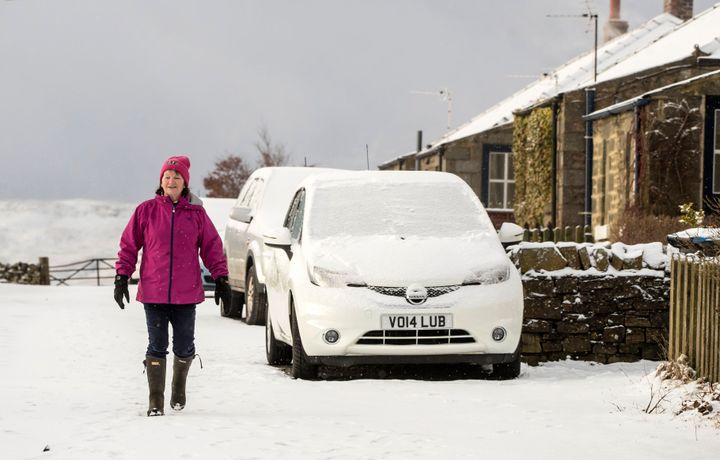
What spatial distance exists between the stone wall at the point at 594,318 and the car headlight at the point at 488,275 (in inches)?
55.3

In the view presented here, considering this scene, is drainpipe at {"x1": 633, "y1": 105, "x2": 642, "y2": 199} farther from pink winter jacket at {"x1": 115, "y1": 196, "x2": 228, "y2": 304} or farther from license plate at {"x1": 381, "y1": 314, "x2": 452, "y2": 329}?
pink winter jacket at {"x1": 115, "y1": 196, "x2": 228, "y2": 304}

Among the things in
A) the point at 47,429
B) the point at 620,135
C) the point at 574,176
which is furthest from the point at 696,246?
the point at 574,176

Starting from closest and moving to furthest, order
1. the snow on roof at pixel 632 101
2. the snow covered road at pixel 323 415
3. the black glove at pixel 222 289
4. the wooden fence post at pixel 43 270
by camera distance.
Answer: the snow covered road at pixel 323 415 < the black glove at pixel 222 289 < the snow on roof at pixel 632 101 < the wooden fence post at pixel 43 270

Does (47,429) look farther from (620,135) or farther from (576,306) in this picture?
(620,135)

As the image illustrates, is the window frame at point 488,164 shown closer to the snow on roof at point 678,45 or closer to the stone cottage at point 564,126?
the stone cottage at point 564,126

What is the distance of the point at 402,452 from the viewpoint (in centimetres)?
686

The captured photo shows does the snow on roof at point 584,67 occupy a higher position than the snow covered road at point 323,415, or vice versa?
the snow on roof at point 584,67

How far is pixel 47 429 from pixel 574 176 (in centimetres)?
2437

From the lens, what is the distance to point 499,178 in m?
40.0

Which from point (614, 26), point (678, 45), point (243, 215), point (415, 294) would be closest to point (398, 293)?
point (415, 294)

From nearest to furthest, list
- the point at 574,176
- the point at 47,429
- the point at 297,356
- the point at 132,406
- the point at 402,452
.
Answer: the point at 402,452 → the point at 47,429 → the point at 132,406 → the point at 297,356 → the point at 574,176

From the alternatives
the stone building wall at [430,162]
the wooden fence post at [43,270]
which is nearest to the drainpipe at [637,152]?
the stone building wall at [430,162]

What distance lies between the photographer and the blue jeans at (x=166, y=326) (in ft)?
27.0

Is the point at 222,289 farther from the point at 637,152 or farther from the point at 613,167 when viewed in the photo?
the point at 613,167
